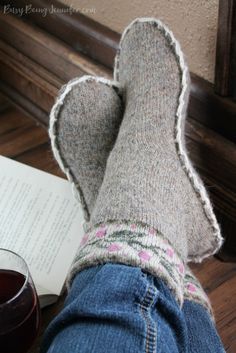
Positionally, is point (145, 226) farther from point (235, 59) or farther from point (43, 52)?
point (43, 52)

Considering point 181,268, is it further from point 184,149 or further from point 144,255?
point 184,149

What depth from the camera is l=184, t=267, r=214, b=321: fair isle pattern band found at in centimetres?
59

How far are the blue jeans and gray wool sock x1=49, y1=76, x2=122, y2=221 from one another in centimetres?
23

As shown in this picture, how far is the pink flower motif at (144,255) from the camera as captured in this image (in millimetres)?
500

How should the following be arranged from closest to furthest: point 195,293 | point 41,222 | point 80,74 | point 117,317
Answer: point 117,317, point 195,293, point 41,222, point 80,74

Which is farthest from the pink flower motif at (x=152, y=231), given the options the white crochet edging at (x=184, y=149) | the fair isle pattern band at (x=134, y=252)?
the white crochet edging at (x=184, y=149)

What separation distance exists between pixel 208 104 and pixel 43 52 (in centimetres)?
32

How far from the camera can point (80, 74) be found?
0.82 metres

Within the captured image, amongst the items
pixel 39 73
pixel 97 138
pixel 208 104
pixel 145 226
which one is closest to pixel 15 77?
pixel 39 73

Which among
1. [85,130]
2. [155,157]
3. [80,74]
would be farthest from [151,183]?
[80,74]

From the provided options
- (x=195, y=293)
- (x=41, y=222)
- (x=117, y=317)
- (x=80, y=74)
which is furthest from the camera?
(x=80, y=74)

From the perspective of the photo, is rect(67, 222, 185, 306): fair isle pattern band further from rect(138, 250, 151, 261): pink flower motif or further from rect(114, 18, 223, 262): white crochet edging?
rect(114, 18, 223, 262): white crochet edging

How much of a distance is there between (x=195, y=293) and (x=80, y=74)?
383 millimetres

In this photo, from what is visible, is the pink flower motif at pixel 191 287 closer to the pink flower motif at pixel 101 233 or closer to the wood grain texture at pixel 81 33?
the pink flower motif at pixel 101 233
